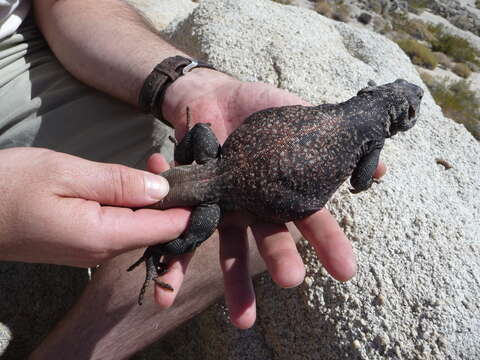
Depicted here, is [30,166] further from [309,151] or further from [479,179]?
[479,179]

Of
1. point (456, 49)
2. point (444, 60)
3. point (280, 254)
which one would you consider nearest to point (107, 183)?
point (280, 254)

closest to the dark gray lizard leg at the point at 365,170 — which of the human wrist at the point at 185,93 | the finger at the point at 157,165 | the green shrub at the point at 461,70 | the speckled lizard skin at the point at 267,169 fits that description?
the speckled lizard skin at the point at 267,169

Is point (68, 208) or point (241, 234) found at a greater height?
point (68, 208)

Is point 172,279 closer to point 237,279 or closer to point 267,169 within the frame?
point 237,279

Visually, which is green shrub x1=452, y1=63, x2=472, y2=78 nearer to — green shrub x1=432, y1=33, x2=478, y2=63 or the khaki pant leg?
green shrub x1=432, y1=33, x2=478, y2=63

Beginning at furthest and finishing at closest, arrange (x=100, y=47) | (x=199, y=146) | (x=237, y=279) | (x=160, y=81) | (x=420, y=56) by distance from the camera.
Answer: (x=420, y=56)
(x=100, y=47)
(x=160, y=81)
(x=199, y=146)
(x=237, y=279)

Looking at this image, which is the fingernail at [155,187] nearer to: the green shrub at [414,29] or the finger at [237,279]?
the finger at [237,279]
